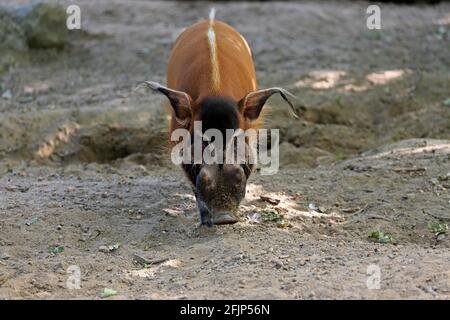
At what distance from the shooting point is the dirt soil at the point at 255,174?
17.8ft

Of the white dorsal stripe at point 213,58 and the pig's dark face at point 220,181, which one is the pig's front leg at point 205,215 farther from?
the white dorsal stripe at point 213,58

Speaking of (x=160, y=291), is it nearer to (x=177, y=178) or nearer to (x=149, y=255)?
(x=149, y=255)

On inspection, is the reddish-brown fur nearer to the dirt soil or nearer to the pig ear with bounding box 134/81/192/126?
the pig ear with bounding box 134/81/192/126

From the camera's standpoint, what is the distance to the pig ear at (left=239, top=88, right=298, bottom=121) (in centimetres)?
613

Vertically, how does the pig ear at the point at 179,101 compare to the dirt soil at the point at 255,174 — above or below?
above

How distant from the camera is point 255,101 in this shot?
20.3 feet

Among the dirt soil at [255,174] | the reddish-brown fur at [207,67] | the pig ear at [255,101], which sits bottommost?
the dirt soil at [255,174]

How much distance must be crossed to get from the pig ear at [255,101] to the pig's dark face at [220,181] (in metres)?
0.31

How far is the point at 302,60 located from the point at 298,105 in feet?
5.58

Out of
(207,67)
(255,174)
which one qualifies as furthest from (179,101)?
(255,174)

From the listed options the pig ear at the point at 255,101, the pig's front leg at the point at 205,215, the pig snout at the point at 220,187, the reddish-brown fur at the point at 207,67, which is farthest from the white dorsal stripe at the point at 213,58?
the pig's front leg at the point at 205,215

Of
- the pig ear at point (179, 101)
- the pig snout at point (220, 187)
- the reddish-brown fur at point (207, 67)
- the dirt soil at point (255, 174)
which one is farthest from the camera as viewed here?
the reddish-brown fur at point (207, 67)

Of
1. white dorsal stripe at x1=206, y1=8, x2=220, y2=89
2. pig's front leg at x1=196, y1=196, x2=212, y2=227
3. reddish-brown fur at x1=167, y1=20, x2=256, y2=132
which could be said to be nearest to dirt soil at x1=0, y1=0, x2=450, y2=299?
pig's front leg at x1=196, y1=196, x2=212, y2=227

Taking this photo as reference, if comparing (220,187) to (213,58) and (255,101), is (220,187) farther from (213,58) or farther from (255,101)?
(213,58)
